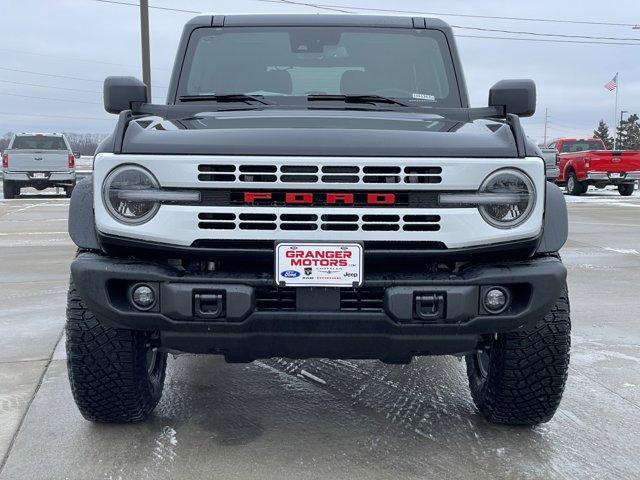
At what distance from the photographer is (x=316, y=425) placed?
329 cm

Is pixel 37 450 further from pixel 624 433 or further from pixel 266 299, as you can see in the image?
pixel 624 433

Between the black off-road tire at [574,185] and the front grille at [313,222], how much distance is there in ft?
66.2

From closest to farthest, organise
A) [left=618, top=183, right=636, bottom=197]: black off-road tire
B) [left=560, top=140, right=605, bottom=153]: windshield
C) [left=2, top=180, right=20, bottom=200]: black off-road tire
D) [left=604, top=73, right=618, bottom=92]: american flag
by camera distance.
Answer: [left=2, top=180, right=20, bottom=200]: black off-road tire
[left=618, top=183, right=636, bottom=197]: black off-road tire
[left=560, top=140, right=605, bottom=153]: windshield
[left=604, top=73, right=618, bottom=92]: american flag

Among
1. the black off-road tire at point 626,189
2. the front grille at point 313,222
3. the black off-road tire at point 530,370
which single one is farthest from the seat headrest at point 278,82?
the black off-road tire at point 626,189

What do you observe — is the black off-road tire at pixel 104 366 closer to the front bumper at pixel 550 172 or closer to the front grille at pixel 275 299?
the front grille at pixel 275 299

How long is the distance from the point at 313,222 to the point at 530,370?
1.13 metres

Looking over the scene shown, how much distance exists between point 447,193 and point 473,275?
307mm

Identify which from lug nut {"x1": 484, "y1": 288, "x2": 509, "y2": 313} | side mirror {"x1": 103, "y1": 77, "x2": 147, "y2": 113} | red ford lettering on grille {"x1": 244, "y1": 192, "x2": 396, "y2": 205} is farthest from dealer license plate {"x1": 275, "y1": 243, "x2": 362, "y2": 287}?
side mirror {"x1": 103, "y1": 77, "x2": 147, "y2": 113}

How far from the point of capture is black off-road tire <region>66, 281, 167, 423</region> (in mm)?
2967

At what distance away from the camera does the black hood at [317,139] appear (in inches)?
104

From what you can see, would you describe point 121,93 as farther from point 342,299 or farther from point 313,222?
point 342,299

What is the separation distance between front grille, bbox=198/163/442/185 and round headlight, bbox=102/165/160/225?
211 millimetres

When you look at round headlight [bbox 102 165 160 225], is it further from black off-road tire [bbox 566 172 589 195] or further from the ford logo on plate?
black off-road tire [bbox 566 172 589 195]

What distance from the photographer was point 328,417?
11.1 ft
